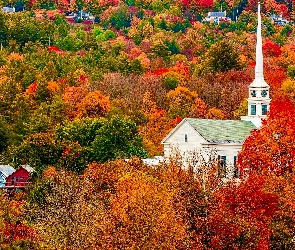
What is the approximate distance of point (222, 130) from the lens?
96.3 metres

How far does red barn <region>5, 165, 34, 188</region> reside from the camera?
99.5m

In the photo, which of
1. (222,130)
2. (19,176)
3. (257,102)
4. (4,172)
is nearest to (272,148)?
(222,130)

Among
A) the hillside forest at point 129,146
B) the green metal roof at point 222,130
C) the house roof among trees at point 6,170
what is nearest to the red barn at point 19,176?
the house roof among trees at point 6,170

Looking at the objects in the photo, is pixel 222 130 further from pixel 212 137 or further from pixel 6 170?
pixel 6 170

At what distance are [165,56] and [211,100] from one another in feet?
168

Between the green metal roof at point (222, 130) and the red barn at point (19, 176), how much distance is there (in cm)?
1421

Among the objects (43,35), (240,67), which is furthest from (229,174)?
(43,35)

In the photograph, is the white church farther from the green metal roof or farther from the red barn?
the red barn

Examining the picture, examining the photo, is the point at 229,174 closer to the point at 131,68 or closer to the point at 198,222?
the point at 198,222

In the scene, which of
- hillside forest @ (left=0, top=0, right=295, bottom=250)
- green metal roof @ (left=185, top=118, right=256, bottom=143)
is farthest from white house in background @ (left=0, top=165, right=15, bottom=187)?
green metal roof @ (left=185, top=118, right=256, bottom=143)

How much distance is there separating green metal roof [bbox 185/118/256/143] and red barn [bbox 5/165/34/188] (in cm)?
1421

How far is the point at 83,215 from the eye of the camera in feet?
213

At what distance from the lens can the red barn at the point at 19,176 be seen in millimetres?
99500

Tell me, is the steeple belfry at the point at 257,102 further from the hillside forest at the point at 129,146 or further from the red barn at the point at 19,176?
the red barn at the point at 19,176
